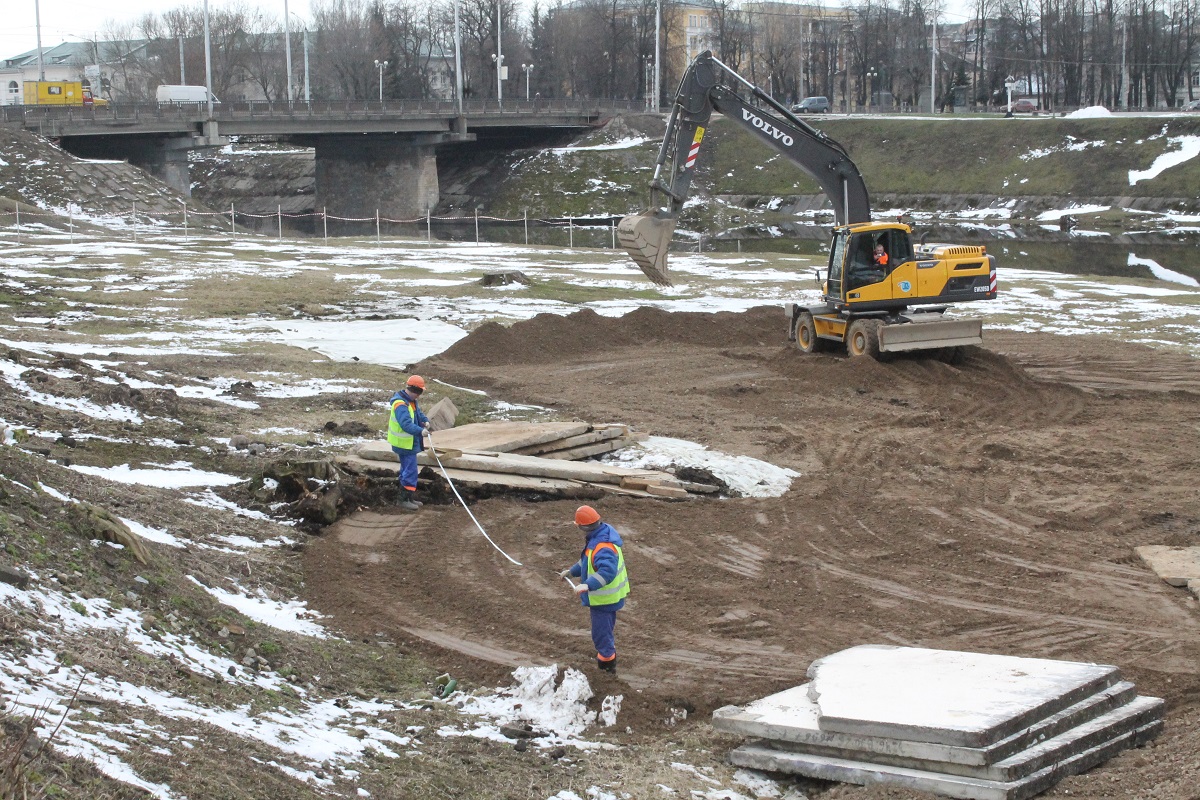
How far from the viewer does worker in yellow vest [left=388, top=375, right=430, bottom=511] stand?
46.6ft

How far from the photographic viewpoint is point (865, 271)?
72.9ft

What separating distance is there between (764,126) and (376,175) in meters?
65.1

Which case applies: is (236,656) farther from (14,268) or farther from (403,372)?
(14,268)

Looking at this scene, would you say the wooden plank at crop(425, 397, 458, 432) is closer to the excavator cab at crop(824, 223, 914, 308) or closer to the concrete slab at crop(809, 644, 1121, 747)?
the excavator cab at crop(824, 223, 914, 308)

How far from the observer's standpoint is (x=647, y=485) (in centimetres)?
1481

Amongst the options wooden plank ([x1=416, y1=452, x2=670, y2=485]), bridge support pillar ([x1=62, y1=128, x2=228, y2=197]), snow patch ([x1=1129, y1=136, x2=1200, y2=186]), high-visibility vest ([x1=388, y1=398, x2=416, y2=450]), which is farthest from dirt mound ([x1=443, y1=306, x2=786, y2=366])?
snow patch ([x1=1129, y1=136, x2=1200, y2=186])

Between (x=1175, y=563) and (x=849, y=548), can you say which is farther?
(x=849, y=548)

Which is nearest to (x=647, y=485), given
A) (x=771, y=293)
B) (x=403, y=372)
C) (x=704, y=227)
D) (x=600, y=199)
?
(x=403, y=372)

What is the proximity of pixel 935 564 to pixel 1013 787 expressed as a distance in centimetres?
539

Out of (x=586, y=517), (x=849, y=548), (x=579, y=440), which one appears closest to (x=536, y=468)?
(x=579, y=440)

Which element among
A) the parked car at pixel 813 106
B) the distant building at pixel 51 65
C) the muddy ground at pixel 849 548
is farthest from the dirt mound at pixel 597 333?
the distant building at pixel 51 65

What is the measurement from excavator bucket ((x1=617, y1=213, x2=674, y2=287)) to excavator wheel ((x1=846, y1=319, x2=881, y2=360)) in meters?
3.58

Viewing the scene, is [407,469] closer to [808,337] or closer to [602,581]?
[602,581]

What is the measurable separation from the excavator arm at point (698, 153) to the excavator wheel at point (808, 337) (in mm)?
2267
